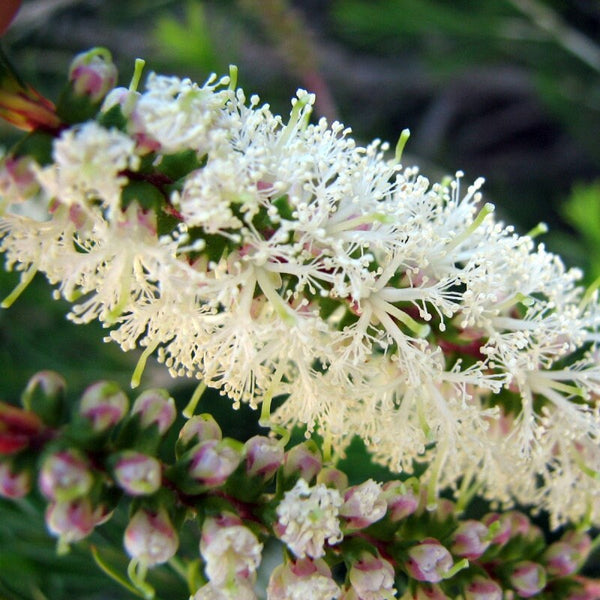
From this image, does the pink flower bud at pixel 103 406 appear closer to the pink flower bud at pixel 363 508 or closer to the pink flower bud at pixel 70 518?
the pink flower bud at pixel 70 518

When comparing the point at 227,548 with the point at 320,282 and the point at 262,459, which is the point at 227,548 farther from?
the point at 320,282

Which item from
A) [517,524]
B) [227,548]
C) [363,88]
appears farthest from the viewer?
[363,88]

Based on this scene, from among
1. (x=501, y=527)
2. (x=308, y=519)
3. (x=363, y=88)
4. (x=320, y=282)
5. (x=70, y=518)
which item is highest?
(x=363, y=88)

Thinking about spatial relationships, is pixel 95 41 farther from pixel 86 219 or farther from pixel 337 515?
pixel 337 515

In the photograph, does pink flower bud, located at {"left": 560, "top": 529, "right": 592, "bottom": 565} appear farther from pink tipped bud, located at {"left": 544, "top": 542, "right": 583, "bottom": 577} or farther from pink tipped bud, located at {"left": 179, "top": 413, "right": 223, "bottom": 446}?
pink tipped bud, located at {"left": 179, "top": 413, "right": 223, "bottom": 446}

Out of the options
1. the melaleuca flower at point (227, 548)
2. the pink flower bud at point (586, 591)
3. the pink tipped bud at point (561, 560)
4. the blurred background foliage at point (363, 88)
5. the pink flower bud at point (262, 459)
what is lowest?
the melaleuca flower at point (227, 548)

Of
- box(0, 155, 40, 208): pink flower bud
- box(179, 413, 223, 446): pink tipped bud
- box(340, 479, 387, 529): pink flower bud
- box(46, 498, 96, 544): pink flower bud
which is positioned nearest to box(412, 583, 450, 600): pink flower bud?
box(340, 479, 387, 529): pink flower bud

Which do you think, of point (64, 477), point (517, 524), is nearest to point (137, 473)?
point (64, 477)

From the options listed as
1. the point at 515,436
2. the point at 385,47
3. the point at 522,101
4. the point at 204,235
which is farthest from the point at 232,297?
the point at 522,101

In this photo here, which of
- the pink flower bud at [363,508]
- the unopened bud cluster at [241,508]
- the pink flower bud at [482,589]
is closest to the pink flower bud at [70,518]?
the unopened bud cluster at [241,508]
